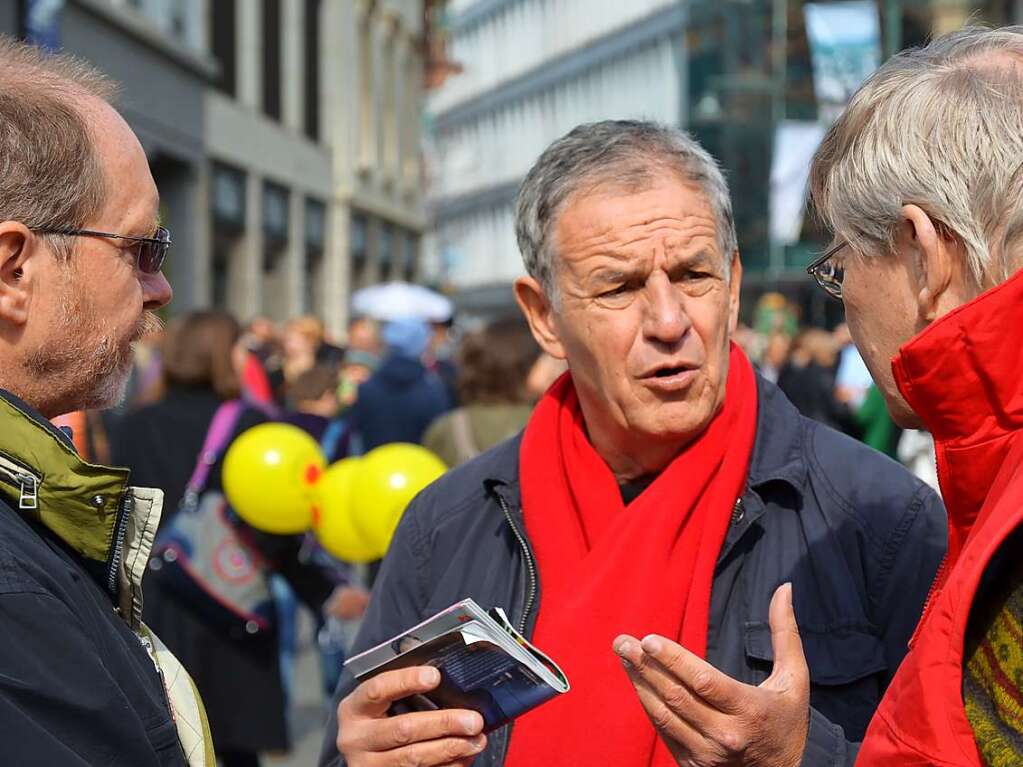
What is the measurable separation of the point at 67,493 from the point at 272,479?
11.5 ft

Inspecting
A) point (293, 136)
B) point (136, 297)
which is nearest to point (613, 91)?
point (293, 136)

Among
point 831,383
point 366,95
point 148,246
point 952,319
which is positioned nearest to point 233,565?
point 148,246

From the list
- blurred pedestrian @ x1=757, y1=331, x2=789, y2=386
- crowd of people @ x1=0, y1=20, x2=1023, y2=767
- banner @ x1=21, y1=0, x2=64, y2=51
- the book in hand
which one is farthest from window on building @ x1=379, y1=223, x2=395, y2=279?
the book in hand

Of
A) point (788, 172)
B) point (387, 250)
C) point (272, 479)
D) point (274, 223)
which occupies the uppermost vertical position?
point (788, 172)

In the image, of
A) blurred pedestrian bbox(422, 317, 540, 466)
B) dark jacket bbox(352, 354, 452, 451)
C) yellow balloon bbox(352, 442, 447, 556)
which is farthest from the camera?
dark jacket bbox(352, 354, 452, 451)

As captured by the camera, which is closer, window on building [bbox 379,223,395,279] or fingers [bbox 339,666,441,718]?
fingers [bbox 339,666,441,718]

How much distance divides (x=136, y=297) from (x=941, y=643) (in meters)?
1.29

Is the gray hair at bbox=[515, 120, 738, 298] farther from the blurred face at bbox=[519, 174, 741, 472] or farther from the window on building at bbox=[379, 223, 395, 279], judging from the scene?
the window on building at bbox=[379, 223, 395, 279]

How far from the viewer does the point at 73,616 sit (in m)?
1.92

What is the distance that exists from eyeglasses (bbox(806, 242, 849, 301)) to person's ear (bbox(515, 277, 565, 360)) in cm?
83

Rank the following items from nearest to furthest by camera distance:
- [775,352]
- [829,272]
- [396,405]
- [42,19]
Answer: [829,272]
[396,405]
[42,19]
[775,352]

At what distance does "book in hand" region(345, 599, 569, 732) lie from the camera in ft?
6.89

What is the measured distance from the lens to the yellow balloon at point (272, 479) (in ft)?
18.1

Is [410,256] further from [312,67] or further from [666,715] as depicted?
[666,715]
